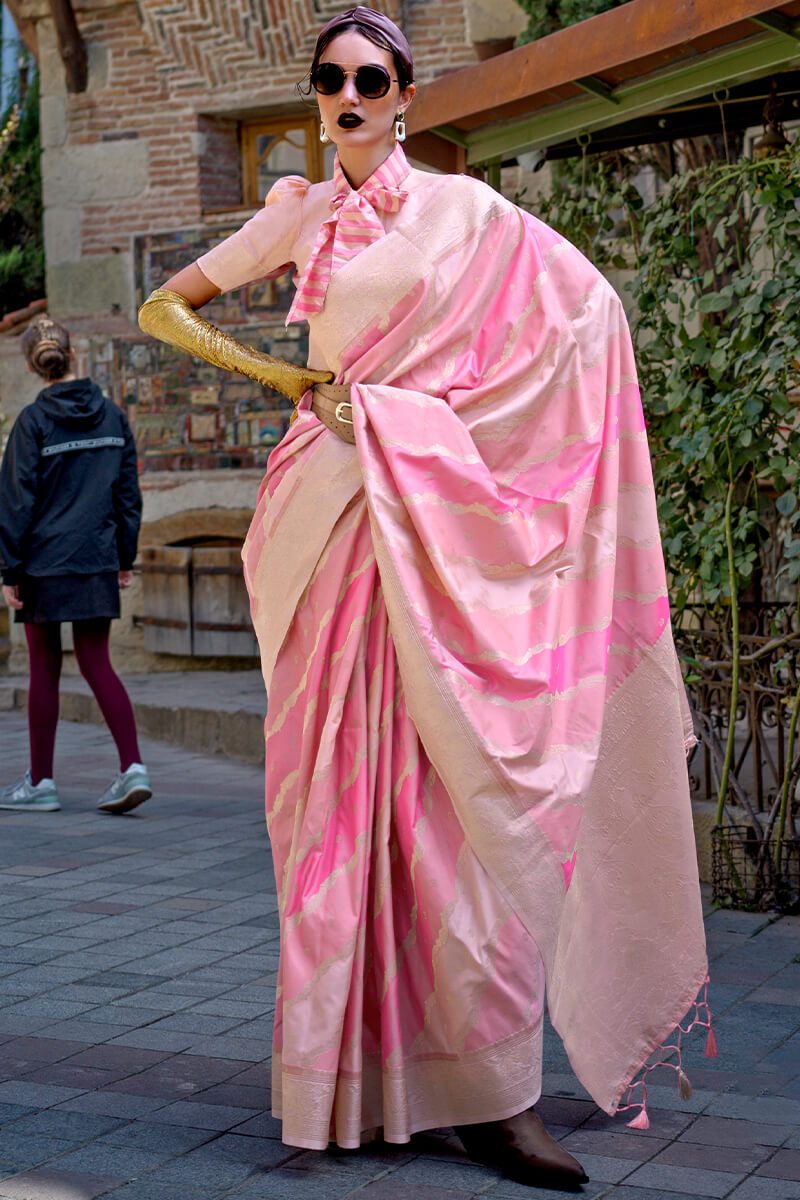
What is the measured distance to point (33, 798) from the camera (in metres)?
6.57

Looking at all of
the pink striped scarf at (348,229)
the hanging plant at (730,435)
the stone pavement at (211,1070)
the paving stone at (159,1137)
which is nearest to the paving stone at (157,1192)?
the stone pavement at (211,1070)

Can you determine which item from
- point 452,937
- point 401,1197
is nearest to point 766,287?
point 452,937

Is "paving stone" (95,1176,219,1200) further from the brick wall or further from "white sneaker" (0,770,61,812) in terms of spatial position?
the brick wall

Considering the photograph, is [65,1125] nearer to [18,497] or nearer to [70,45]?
[18,497]

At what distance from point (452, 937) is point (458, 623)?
20.1 inches

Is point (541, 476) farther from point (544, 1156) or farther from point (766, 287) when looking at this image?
point (766, 287)

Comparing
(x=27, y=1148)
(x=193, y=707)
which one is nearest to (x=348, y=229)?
(x=27, y=1148)

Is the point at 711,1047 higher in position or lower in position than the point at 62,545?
lower

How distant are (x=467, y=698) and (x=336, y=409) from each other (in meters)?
0.56

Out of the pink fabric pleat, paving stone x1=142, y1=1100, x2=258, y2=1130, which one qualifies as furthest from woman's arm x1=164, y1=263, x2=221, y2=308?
paving stone x1=142, y1=1100, x2=258, y2=1130

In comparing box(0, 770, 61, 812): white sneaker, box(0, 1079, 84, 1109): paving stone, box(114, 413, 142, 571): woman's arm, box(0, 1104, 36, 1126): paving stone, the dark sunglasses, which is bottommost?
box(0, 770, 61, 812): white sneaker

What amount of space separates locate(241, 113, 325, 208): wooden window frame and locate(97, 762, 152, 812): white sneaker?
528 cm

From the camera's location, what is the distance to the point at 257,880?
5230mm

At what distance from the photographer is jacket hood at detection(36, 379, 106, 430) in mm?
6586
